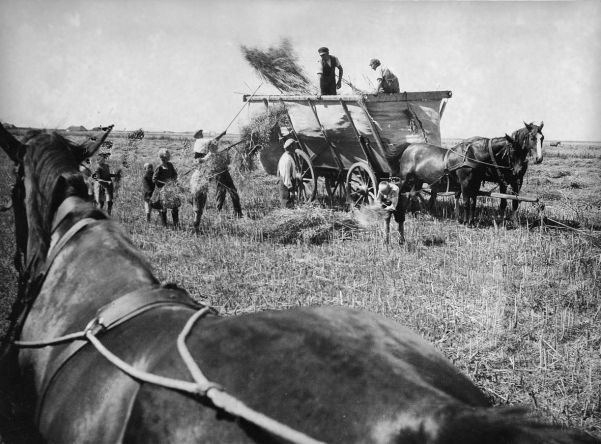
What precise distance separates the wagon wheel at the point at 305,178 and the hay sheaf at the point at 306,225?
168 cm

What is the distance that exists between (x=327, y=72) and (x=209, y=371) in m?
9.48

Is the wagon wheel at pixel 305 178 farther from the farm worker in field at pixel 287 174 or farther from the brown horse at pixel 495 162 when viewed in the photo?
the brown horse at pixel 495 162

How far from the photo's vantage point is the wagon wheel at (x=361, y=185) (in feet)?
30.9

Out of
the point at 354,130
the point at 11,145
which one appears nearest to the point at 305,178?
the point at 354,130

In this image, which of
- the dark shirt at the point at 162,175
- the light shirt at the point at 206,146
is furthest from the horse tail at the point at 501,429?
the dark shirt at the point at 162,175

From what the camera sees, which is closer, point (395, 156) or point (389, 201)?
point (389, 201)

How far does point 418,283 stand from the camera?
5504mm

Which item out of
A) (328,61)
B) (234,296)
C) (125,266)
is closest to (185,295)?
(125,266)

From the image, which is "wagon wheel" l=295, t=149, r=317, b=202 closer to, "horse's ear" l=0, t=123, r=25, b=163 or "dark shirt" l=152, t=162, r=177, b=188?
"dark shirt" l=152, t=162, r=177, b=188

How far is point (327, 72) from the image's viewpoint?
9.90 m

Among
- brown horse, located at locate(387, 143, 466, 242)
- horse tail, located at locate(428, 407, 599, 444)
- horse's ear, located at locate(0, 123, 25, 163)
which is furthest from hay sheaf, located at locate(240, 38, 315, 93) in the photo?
horse tail, located at locate(428, 407, 599, 444)

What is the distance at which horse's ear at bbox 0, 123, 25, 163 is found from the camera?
2557 mm

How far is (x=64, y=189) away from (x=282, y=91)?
28.3 ft

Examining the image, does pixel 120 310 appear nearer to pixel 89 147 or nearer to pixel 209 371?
pixel 209 371
